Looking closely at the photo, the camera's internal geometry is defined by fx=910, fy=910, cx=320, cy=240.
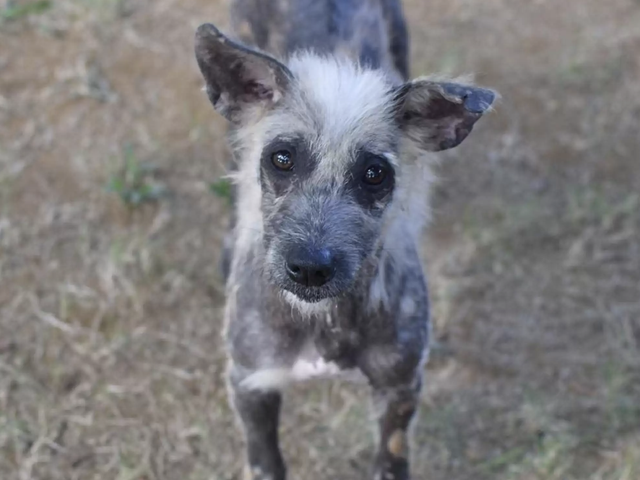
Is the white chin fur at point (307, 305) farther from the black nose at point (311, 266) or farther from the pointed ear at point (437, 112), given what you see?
the pointed ear at point (437, 112)

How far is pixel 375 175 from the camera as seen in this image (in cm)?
313

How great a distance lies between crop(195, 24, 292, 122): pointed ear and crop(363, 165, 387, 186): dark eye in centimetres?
44

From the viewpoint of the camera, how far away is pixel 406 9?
6.57 metres

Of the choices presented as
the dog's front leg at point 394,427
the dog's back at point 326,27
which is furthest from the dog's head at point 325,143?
the dog's back at point 326,27

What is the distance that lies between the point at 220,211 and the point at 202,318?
2.45 ft

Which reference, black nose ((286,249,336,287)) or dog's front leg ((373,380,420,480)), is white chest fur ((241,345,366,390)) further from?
black nose ((286,249,336,287))

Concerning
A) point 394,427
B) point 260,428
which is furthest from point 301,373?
point 394,427

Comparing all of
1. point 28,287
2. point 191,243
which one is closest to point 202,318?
point 191,243

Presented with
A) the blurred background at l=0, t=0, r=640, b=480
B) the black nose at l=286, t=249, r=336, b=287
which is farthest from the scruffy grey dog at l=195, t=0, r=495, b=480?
the blurred background at l=0, t=0, r=640, b=480

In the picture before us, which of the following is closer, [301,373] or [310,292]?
[310,292]

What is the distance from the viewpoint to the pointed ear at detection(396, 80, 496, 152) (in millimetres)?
2965

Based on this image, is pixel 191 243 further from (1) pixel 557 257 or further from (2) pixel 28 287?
(1) pixel 557 257

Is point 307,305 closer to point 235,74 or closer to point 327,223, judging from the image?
point 327,223

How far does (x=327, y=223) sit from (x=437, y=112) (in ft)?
2.10
